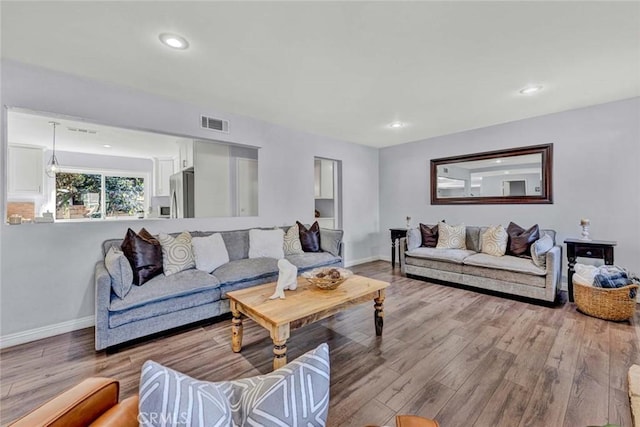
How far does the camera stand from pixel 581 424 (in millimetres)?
1444

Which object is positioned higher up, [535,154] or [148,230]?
[535,154]

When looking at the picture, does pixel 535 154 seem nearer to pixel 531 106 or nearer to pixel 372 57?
pixel 531 106

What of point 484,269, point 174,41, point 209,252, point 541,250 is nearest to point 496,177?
point 541,250

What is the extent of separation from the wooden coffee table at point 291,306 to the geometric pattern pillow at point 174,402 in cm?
107

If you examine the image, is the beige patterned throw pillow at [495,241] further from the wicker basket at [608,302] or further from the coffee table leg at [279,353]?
the coffee table leg at [279,353]

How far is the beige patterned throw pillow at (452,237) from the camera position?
418 cm

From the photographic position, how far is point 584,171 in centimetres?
348

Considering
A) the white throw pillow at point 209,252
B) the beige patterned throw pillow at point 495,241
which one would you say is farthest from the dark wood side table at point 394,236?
the white throw pillow at point 209,252

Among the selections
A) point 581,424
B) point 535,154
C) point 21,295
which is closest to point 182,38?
point 21,295

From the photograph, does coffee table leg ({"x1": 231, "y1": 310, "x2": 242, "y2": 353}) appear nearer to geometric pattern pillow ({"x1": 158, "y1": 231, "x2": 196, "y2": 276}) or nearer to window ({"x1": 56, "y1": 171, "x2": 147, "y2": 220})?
geometric pattern pillow ({"x1": 158, "y1": 231, "x2": 196, "y2": 276})

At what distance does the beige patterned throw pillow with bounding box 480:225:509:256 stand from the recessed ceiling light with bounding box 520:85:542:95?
5.73ft

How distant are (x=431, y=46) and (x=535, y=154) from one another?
9.23ft

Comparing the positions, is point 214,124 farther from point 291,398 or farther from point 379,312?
point 291,398

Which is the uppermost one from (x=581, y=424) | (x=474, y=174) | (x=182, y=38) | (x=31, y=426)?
(x=182, y=38)
